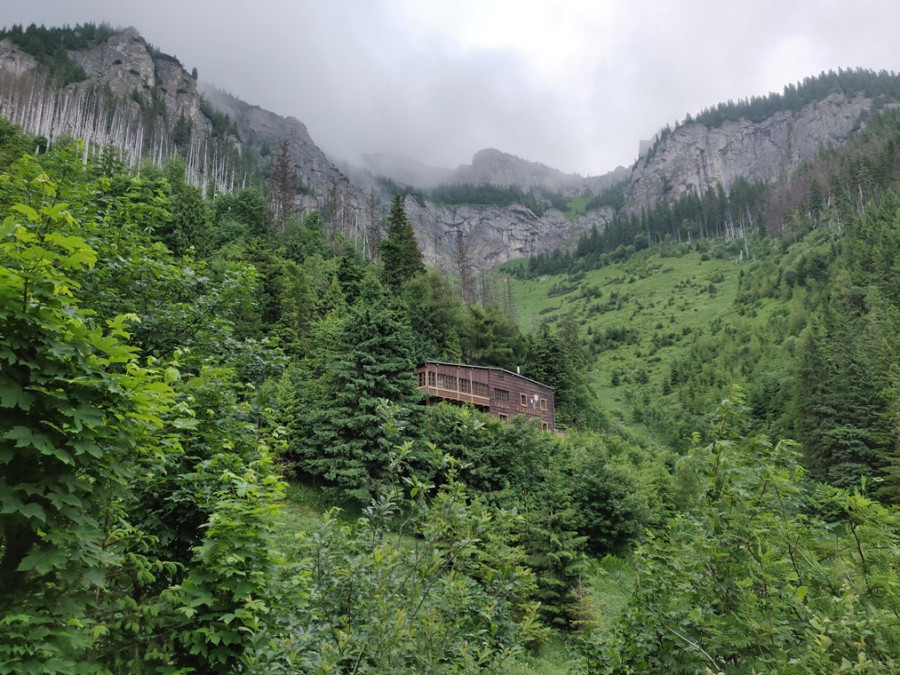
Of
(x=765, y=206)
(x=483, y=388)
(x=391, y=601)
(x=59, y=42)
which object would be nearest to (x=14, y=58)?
(x=59, y=42)

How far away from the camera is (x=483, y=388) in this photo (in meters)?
35.2

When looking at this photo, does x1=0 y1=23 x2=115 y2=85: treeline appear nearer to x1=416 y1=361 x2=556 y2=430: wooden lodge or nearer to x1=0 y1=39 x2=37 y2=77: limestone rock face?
x1=0 y1=39 x2=37 y2=77: limestone rock face

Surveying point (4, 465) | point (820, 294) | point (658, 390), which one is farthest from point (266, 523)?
point (820, 294)

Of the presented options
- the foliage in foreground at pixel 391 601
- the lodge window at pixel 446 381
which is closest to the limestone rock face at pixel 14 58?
the lodge window at pixel 446 381

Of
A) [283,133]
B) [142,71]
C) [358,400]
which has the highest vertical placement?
[283,133]

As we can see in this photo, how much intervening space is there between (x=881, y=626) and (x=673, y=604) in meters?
1.41

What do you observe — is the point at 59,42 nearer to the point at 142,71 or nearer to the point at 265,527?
the point at 142,71

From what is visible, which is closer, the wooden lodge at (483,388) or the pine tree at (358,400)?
the pine tree at (358,400)

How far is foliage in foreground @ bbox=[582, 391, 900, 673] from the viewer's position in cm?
324

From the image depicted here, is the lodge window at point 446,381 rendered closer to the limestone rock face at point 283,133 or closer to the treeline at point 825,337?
the treeline at point 825,337

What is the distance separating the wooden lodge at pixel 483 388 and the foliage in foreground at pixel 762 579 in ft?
88.2

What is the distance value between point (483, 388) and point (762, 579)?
31.5m

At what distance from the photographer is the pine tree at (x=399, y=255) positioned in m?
45.1

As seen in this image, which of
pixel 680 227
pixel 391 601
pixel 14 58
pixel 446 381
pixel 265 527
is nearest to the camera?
pixel 391 601
